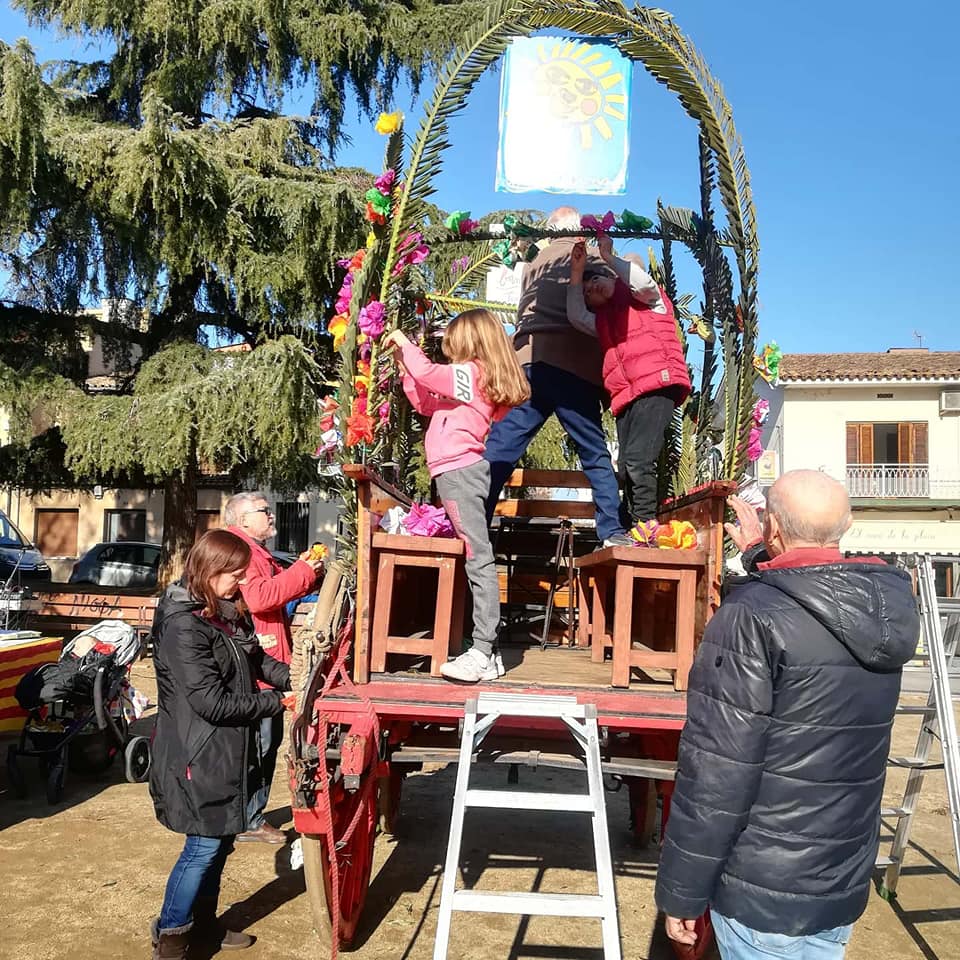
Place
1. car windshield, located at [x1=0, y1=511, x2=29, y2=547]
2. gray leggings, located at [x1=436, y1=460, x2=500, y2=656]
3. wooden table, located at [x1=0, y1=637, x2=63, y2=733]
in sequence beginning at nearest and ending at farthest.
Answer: gray leggings, located at [x1=436, y1=460, x2=500, y2=656]
wooden table, located at [x1=0, y1=637, x2=63, y2=733]
car windshield, located at [x1=0, y1=511, x2=29, y2=547]

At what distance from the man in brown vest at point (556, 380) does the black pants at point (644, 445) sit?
0.79 feet

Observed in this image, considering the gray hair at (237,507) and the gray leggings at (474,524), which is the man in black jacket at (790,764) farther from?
the gray hair at (237,507)

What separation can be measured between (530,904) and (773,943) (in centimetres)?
73

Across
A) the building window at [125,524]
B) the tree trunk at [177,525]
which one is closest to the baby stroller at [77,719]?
the tree trunk at [177,525]

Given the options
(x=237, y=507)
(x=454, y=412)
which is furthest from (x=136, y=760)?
(x=454, y=412)

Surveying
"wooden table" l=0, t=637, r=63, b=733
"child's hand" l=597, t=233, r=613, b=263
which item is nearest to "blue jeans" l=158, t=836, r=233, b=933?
"child's hand" l=597, t=233, r=613, b=263

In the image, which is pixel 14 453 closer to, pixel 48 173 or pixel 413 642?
pixel 48 173

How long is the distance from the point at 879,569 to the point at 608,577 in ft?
8.45

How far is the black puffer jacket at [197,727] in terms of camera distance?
3.07 metres

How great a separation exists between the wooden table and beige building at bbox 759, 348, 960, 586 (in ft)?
74.7

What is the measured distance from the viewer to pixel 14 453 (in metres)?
12.5

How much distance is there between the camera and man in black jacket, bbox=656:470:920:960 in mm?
1895

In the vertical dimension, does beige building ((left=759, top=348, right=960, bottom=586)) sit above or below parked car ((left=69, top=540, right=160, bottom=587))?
above

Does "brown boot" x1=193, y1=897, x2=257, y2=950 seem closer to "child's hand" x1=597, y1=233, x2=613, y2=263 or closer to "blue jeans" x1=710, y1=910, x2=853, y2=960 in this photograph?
"blue jeans" x1=710, y1=910, x2=853, y2=960
